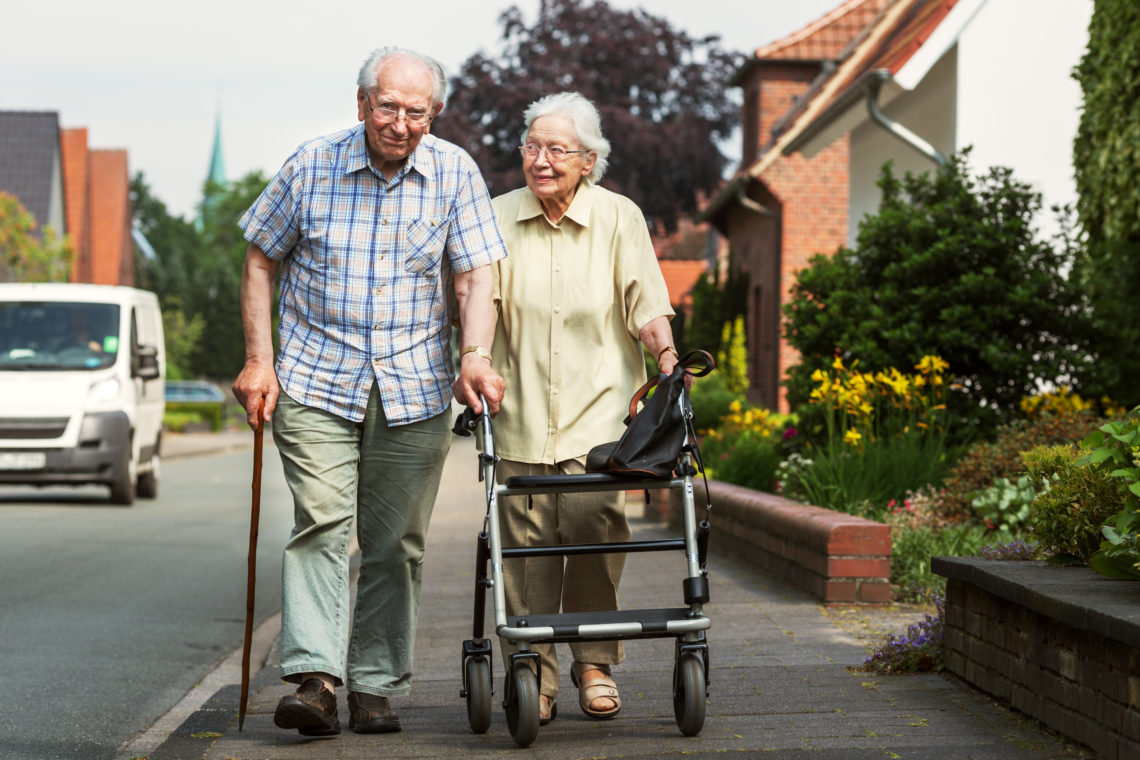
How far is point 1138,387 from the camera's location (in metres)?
10.4

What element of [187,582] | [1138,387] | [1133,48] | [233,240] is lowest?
[187,582]

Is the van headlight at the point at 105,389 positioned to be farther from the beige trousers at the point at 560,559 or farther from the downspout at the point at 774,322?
the beige trousers at the point at 560,559

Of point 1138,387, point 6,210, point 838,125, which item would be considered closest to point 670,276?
point 6,210

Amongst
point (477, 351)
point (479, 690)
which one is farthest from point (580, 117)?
point (479, 690)

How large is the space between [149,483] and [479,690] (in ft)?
46.1

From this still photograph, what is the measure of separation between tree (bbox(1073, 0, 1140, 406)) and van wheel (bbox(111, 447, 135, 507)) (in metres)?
10.00

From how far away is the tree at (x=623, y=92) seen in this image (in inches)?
1288

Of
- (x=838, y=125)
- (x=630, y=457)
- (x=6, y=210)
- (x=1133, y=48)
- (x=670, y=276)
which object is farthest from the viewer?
(x=670, y=276)

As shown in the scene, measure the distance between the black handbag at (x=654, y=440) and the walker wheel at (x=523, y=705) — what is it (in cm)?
62

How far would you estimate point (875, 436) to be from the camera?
970 cm

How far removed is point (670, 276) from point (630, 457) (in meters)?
37.5

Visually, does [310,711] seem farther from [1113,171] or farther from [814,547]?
[1113,171]

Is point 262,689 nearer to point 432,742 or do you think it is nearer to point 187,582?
point 432,742

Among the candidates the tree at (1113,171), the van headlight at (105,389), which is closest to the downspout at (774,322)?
the van headlight at (105,389)
